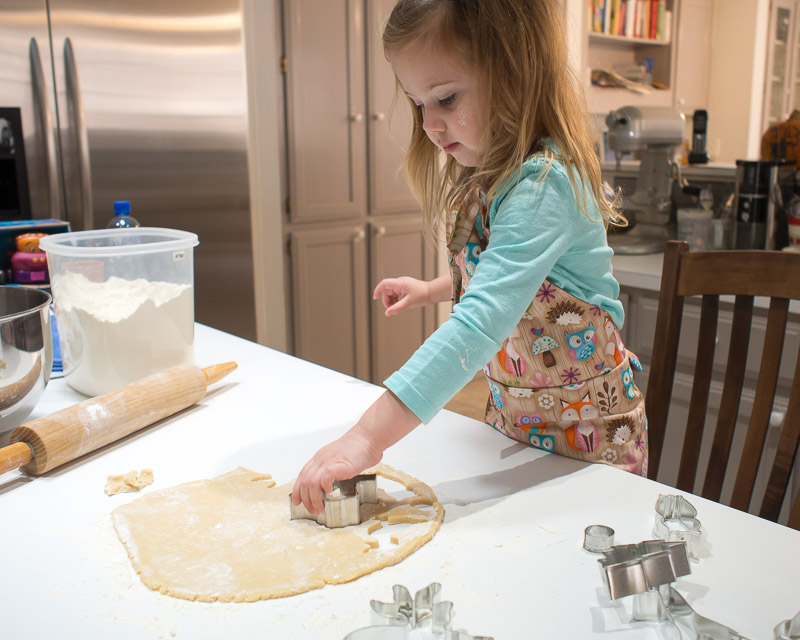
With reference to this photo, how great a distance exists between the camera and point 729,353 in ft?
3.45

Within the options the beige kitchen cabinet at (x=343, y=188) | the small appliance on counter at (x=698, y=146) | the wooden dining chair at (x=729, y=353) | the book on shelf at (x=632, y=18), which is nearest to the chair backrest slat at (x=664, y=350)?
the wooden dining chair at (x=729, y=353)

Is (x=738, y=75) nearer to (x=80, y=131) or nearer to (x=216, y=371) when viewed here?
(x=80, y=131)

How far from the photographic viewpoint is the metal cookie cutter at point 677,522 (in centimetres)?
61

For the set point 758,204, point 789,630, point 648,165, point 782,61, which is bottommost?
point 789,630

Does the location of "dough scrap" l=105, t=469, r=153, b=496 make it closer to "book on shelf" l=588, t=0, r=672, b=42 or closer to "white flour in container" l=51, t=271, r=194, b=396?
"white flour in container" l=51, t=271, r=194, b=396

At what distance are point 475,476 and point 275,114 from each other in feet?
6.75

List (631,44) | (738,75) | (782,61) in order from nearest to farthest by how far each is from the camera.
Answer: (631,44) < (738,75) < (782,61)

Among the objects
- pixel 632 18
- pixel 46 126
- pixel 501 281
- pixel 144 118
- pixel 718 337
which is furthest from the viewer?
pixel 632 18

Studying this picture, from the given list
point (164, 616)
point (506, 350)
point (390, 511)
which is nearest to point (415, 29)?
point (506, 350)

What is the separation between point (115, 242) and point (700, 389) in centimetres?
99

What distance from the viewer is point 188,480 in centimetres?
79

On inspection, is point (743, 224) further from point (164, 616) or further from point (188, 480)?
point (164, 616)

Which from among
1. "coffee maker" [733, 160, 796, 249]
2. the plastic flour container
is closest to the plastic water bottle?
the plastic flour container

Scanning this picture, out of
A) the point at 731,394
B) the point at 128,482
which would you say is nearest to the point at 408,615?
the point at 128,482
